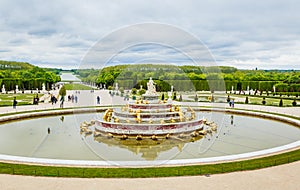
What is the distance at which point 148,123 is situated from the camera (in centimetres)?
1830

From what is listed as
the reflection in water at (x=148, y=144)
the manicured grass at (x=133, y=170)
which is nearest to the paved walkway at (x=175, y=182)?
the manicured grass at (x=133, y=170)

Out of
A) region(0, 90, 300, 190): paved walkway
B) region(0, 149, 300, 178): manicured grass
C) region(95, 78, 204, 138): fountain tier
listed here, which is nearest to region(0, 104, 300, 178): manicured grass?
region(0, 149, 300, 178): manicured grass

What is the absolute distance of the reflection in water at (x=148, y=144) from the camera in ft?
46.1

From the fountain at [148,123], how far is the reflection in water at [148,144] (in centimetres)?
35

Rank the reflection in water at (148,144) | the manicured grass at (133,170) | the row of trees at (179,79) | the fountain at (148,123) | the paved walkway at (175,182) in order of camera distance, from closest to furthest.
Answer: the paved walkway at (175,182)
the manicured grass at (133,170)
the reflection in water at (148,144)
the fountain at (148,123)
the row of trees at (179,79)

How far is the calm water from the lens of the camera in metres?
13.6

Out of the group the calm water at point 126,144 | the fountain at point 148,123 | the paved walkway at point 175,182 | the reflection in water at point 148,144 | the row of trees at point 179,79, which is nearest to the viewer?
the paved walkway at point 175,182

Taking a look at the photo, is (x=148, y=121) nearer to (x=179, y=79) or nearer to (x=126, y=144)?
(x=126, y=144)

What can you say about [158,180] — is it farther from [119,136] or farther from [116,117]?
[116,117]

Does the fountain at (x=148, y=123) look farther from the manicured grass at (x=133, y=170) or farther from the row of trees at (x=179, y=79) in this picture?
the row of trees at (x=179, y=79)

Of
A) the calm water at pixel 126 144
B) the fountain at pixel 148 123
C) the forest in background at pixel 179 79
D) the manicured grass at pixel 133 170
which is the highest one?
the forest in background at pixel 179 79

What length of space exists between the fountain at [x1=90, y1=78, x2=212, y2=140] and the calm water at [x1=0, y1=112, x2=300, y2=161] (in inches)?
33.5

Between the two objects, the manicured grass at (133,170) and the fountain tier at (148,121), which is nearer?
the manicured grass at (133,170)

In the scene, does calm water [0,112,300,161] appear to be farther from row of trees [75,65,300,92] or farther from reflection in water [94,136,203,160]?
row of trees [75,65,300,92]
